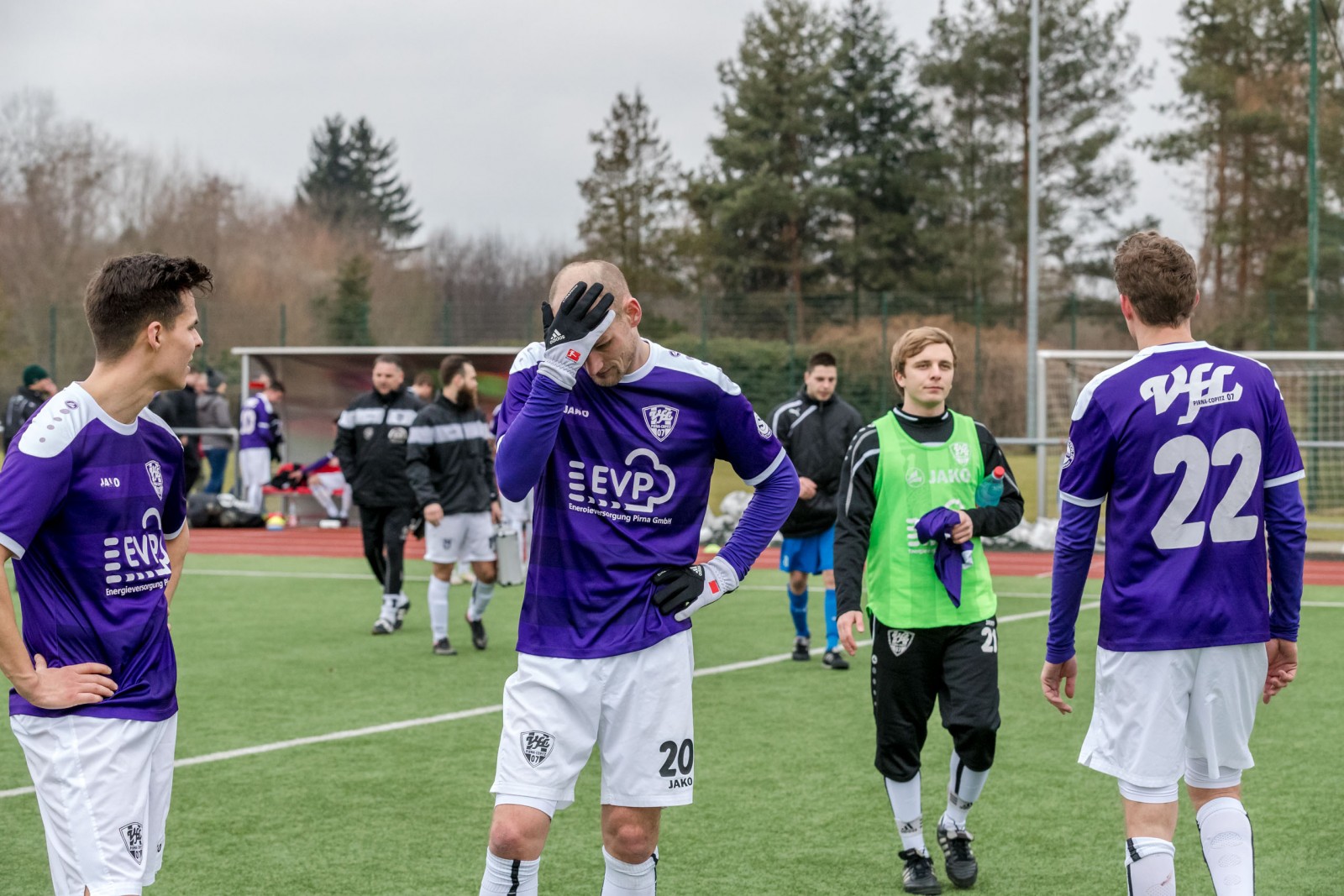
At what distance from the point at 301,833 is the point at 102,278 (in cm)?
320

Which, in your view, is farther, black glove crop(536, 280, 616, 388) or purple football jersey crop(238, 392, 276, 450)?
purple football jersey crop(238, 392, 276, 450)

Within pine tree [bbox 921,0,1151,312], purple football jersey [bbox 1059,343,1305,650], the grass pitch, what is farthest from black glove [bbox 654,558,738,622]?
pine tree [bbox 921,0,1151,312]

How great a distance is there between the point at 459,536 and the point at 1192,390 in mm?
7461

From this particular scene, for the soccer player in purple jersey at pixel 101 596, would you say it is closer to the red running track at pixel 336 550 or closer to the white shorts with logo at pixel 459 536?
the white shorts with logo at pixel 459 536

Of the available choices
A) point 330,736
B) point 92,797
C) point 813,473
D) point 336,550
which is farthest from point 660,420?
point 336,550

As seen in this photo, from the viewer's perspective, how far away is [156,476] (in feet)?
11.4

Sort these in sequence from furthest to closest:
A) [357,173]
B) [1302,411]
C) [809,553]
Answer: [357,173]
[1302,411]
[809,553]

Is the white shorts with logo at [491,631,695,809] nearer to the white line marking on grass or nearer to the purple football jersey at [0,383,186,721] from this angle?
the purple football jersey at [0,383,186,721]

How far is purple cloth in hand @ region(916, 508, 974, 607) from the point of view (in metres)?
5.23

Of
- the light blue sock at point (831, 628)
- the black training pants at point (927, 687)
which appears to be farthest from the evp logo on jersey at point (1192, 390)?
the light blue sock at point (831, 628)

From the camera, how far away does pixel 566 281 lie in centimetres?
376

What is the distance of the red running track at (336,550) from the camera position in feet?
50.9

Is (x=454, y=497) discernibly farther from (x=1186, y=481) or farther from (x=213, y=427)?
(x=213, y=427)

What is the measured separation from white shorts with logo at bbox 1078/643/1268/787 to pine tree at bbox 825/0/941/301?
40602 millimetres
